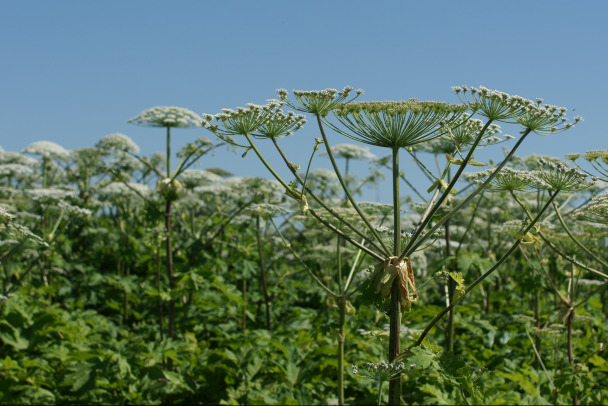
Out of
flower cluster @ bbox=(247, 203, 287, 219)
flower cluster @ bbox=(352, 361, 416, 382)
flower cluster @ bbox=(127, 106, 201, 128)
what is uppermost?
flower cluster @ bbox=(127, 106, 201, 128)

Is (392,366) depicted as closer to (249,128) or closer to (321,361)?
(249,128)

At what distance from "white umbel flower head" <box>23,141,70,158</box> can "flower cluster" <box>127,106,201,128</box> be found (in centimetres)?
816

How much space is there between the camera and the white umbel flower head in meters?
15.5

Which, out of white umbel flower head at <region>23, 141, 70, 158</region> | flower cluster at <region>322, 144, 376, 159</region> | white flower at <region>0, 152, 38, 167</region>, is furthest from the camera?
white flower at <region>0, 152, 38, 167</region>

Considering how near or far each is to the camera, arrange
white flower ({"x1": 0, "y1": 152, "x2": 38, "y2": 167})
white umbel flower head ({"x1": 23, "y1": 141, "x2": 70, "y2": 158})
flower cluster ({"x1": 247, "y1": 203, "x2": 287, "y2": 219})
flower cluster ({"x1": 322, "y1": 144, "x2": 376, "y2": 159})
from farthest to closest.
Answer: white flower ({"x1": 0, "y1": 152, "x2": 38, "y2": 167}), white umbel flower head ({"x1": 23, "y1": 141, "x2": 70, "y2": 158}), flower cluster ({"x1": 322, "y1": 144, "x2": 376, "y2": 159}), flower cluster ({"x1": 247, "y1": 203, "x2": 287, "y2": 219})

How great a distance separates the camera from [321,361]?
723 cm

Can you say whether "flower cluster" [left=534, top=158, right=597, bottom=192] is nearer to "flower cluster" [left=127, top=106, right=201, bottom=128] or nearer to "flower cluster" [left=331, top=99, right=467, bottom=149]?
"flower cluster" [left=331, top=99, right=467, bottom=149]

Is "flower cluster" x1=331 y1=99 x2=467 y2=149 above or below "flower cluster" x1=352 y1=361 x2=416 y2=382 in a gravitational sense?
above

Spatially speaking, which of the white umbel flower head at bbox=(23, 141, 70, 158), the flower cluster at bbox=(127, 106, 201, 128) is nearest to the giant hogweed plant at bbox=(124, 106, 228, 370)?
the flower cluster at bbox=(127, 106, 201, 128)

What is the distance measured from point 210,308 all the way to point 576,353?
534 cm

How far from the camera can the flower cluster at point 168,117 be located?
27.7 ft

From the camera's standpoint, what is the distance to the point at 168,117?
848 centimetres

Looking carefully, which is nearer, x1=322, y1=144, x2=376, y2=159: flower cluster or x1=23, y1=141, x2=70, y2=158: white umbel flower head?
x1=322, y1=144, x2=376, y2=159: flower cluster

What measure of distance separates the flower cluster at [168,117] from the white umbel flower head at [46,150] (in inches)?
321
